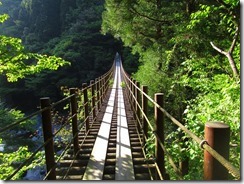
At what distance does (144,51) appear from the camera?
15.7 meters

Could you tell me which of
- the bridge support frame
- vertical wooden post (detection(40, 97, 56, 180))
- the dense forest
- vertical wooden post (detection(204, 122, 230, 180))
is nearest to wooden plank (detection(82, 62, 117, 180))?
vertical wooden post (detection(40, 97, 56, 180))

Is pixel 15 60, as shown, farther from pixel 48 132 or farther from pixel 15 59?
pixel 48 132

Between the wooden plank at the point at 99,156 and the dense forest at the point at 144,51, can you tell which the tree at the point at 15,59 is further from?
the wooden plank at the point at 99,156

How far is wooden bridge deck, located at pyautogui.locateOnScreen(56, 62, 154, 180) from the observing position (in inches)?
122

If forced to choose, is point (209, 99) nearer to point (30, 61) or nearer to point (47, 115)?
point (47, 115)

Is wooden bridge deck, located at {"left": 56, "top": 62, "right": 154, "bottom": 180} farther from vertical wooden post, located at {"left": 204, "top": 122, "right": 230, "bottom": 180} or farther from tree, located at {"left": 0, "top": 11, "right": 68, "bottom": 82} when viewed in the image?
tree, located at {"left": 0, "top": 11, "right": 68, "bottom": 82}

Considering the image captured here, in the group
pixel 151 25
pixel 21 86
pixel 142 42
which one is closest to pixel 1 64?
pixel 151 25

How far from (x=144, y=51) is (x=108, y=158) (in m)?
12.6

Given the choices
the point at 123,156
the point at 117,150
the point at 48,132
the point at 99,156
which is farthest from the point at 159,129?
the point at 117,150

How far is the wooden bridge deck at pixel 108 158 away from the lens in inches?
122

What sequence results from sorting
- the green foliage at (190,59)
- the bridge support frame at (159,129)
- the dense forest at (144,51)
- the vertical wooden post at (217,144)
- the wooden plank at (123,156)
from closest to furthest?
the vertical wooden post at (217,144) → the bridge support frame at (159,129) → the wooden plank at (123,156) → the green foliage at (190,59) → the dense forest at (144,51)

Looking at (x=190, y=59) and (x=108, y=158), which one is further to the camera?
(x=190, y=59)

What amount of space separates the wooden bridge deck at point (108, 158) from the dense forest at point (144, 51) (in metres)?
0.64

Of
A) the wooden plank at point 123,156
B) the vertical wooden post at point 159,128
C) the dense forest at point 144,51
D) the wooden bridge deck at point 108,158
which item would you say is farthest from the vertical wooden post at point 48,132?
the dense forest at point 144,51
